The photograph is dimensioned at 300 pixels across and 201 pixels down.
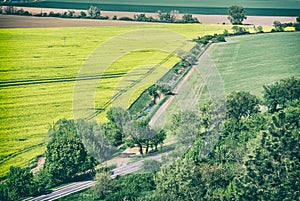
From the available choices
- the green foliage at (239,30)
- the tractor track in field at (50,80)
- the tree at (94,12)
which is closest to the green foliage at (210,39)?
the green foliage at (239,30)

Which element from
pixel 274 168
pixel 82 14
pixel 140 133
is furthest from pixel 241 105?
pixel 82 14

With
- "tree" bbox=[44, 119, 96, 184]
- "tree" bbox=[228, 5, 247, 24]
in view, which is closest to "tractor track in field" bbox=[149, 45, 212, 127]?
"tree" bbox=[44, 119, 96, 184]

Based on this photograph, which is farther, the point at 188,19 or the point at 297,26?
the point at 188,19

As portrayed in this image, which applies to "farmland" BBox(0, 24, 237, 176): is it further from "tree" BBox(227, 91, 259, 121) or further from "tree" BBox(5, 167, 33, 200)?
"tree" BBox(227, 91, 259, 121)

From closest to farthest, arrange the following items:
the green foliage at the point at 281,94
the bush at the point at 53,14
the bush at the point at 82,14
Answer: the green foliage at the point at 281,94
the bush at the point at 53,14
the bush at the point at 82,14

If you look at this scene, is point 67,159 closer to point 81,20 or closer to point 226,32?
point 226,32

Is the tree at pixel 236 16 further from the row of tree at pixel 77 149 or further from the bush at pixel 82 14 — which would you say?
the row of tree at pixel 77 149

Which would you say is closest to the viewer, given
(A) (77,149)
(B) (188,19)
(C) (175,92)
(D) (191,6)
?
(A) (77,149)

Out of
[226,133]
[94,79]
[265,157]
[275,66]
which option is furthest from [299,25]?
[265,157]
